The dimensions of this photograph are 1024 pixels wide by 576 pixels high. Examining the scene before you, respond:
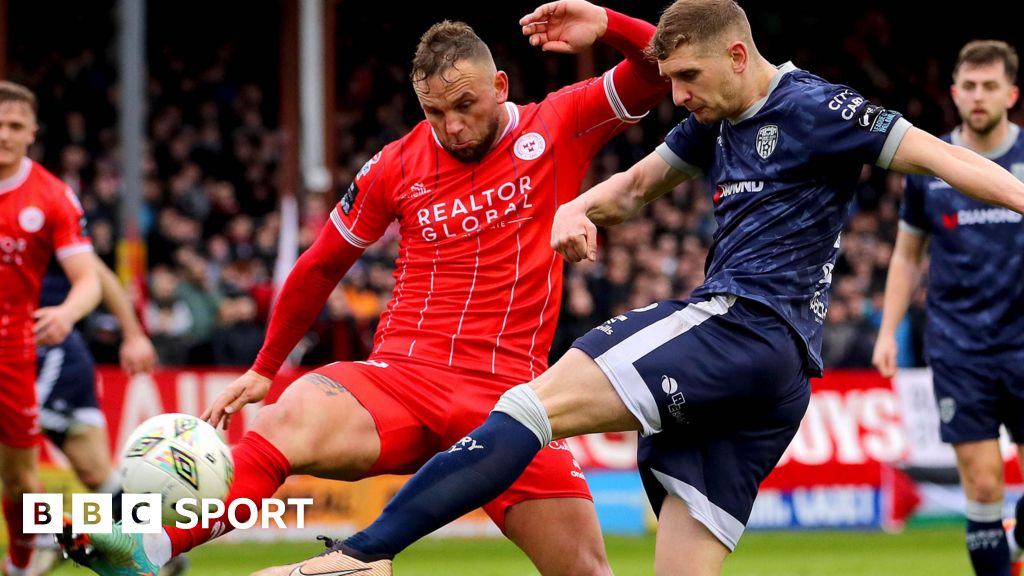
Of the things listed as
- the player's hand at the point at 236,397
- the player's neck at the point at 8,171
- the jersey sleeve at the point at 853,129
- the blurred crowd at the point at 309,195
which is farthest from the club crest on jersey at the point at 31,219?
the blurred crowd at the point at 309,195

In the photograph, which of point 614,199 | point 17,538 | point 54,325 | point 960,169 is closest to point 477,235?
point 614,199

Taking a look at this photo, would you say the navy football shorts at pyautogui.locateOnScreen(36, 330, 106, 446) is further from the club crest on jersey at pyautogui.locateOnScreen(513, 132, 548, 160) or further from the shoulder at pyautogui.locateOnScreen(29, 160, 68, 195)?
the club crest on jersey at pyautogui.locateOnScreen(513, 132, 548, 160)

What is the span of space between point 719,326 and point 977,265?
10.7ft

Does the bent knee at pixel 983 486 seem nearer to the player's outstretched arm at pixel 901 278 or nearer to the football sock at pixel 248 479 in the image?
the player's outstretched arm at pixel 901 278

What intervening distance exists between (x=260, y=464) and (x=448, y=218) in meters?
1.31

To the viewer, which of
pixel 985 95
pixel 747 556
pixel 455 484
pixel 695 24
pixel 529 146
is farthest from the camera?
pixel 747 556

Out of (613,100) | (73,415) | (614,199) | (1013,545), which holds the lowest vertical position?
(1013,545)

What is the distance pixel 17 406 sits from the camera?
8297mm

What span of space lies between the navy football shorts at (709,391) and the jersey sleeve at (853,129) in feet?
1.93

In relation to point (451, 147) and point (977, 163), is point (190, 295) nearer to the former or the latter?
point (451, 147)

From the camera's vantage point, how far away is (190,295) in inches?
609

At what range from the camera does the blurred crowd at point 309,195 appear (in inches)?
606

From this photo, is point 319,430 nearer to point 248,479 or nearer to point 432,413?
point 248,479

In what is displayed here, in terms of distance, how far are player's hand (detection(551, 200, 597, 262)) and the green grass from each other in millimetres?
5732
